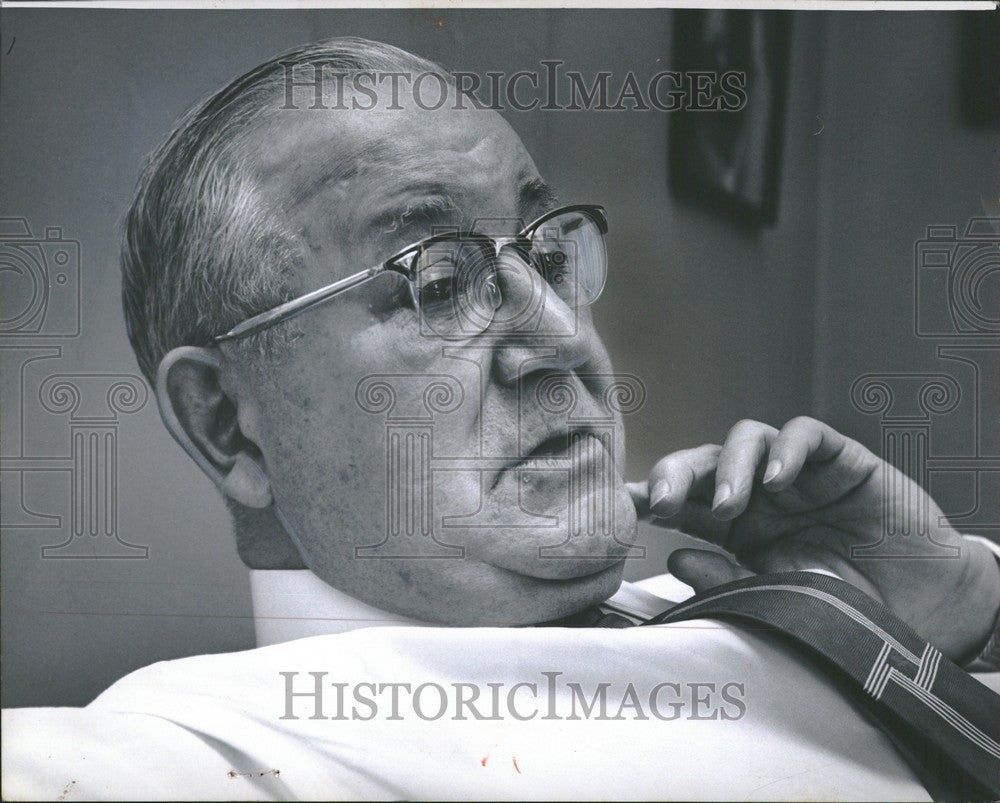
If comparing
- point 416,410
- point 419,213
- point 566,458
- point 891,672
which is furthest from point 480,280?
point 891,672

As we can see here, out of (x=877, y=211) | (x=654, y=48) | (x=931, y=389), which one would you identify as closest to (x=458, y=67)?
(x=654, y=48)

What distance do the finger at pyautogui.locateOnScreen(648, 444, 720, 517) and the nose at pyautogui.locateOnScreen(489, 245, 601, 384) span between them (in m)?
0.28

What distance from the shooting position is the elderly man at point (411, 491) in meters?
1.96

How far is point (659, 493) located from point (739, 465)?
164 millimetres

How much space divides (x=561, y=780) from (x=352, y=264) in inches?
40.4

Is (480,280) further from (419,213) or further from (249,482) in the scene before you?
(249,482)

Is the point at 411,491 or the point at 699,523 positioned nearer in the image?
the point at 411,491

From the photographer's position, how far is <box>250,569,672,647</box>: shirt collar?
2029mm

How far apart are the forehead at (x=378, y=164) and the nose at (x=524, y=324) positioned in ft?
0.39

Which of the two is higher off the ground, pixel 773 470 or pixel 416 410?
pixel 416 410

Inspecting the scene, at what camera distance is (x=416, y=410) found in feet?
6.60

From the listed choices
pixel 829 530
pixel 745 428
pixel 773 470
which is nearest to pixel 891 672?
pixel 829 530

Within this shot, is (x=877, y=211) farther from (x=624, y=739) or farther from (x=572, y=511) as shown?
(x=624, y=739)

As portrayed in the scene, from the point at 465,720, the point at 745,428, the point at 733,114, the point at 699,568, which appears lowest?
the point at 465,720
